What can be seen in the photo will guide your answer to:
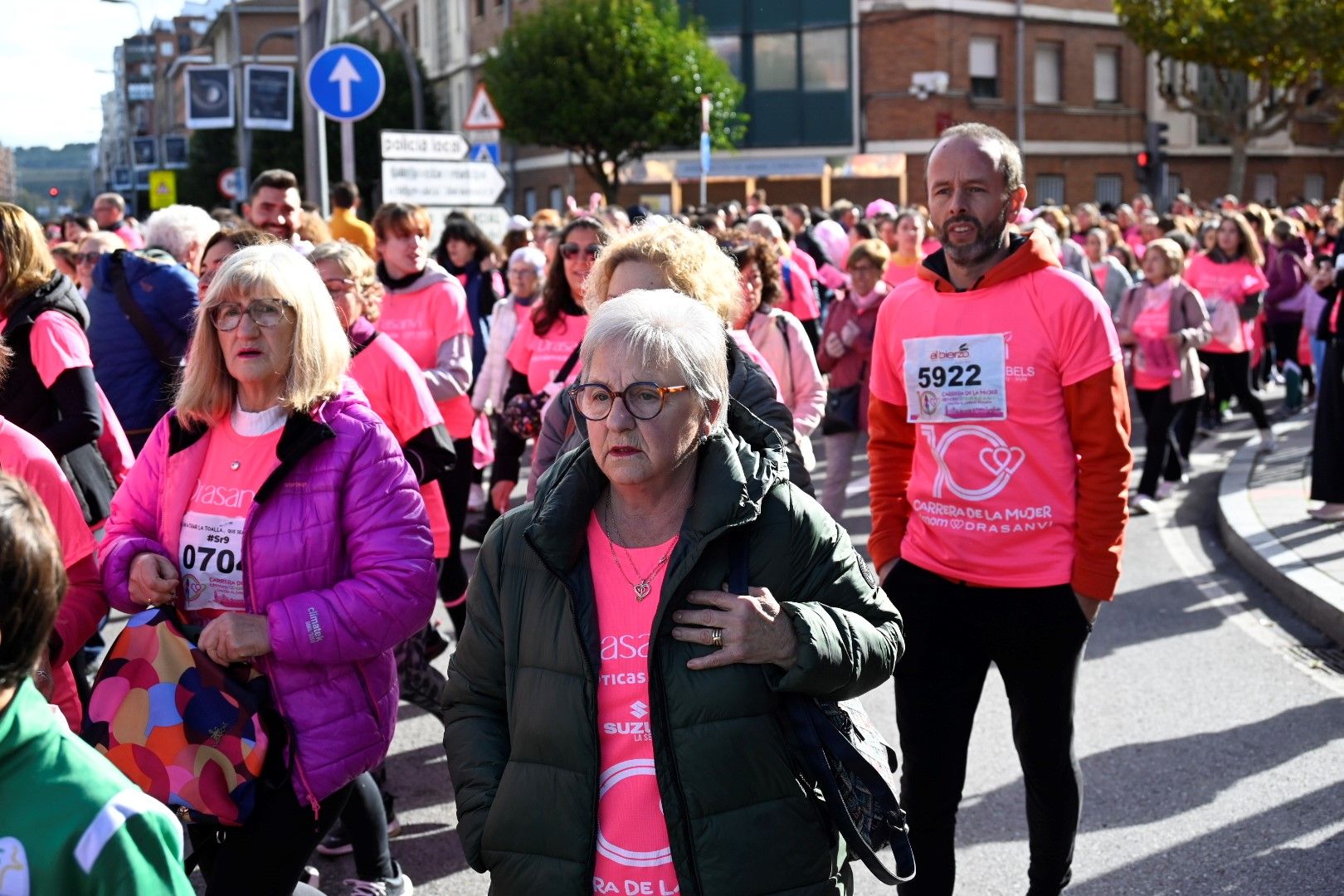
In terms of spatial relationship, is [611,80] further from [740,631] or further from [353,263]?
[740,631]

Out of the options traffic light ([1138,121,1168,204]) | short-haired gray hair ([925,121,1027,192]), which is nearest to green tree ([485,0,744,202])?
traffic light ([1138,121,1168,204])

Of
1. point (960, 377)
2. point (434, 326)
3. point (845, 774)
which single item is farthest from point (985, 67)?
point (845, 774)

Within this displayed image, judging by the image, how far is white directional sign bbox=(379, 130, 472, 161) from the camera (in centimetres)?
1302

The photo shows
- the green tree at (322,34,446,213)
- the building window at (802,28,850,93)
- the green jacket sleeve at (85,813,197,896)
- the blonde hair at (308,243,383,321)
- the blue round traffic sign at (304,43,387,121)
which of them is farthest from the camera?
the green tree at (322,34,446,213)

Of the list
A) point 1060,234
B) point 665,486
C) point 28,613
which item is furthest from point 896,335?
point 1060,234

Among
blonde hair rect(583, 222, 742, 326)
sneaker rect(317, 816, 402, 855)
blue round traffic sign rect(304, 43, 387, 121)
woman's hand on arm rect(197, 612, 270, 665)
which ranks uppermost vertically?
blue round traffic sign rect(304, 43, 387, 121)

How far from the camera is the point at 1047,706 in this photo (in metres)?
3.79

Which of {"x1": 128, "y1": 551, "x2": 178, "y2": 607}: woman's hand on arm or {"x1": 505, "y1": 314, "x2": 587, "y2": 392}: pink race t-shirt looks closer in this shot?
{"x1": 128, "y1": 551, "x2": 178, "y2": 607}: woman's hand on arm

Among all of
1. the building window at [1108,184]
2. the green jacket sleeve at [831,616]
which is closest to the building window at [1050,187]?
the building window at [1108,184]

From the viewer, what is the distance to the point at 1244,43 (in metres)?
36.3

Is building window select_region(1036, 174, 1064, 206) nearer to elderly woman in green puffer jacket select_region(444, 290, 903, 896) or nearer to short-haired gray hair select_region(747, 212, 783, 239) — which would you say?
short-haired gray hair select_region(747, 212, 783, 239)

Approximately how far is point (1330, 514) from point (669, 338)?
792cm

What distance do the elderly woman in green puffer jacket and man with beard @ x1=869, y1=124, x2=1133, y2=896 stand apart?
1110 mm

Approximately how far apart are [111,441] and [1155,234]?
523 inches
